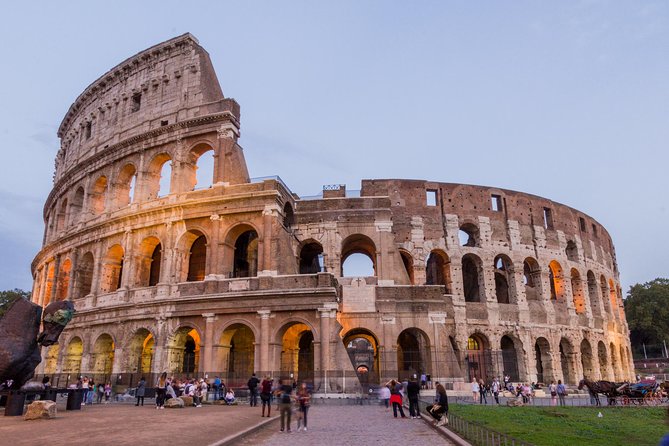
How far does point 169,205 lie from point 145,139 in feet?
17.0

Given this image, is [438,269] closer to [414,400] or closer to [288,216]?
[288,216]

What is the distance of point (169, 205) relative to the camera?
24.9 m

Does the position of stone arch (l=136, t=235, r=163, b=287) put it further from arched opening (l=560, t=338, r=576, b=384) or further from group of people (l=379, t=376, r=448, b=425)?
arched opening (l=560, t=338, r=576, b=384)

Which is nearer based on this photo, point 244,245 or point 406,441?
point 406,441

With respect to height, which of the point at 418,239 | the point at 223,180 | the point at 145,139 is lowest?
the point at 418,239

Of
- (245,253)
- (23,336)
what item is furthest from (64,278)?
(23,336)

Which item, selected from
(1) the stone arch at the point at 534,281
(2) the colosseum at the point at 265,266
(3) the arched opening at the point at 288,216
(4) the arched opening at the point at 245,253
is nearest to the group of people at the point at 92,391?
(2) the colosseum at the point at 265,266

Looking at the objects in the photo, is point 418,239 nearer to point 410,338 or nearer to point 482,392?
point 410,338

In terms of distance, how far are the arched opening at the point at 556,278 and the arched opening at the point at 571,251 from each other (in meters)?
2.23

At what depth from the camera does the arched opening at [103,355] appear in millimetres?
25531

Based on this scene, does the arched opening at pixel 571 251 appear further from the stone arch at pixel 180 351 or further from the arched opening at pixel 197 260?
the stone arch at pixel 180 351

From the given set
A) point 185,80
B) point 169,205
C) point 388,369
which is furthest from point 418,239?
point 185,80

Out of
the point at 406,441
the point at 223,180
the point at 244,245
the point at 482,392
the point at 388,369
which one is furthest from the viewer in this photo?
the point at 244,245

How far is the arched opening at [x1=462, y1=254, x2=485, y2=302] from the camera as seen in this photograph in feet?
97.8
